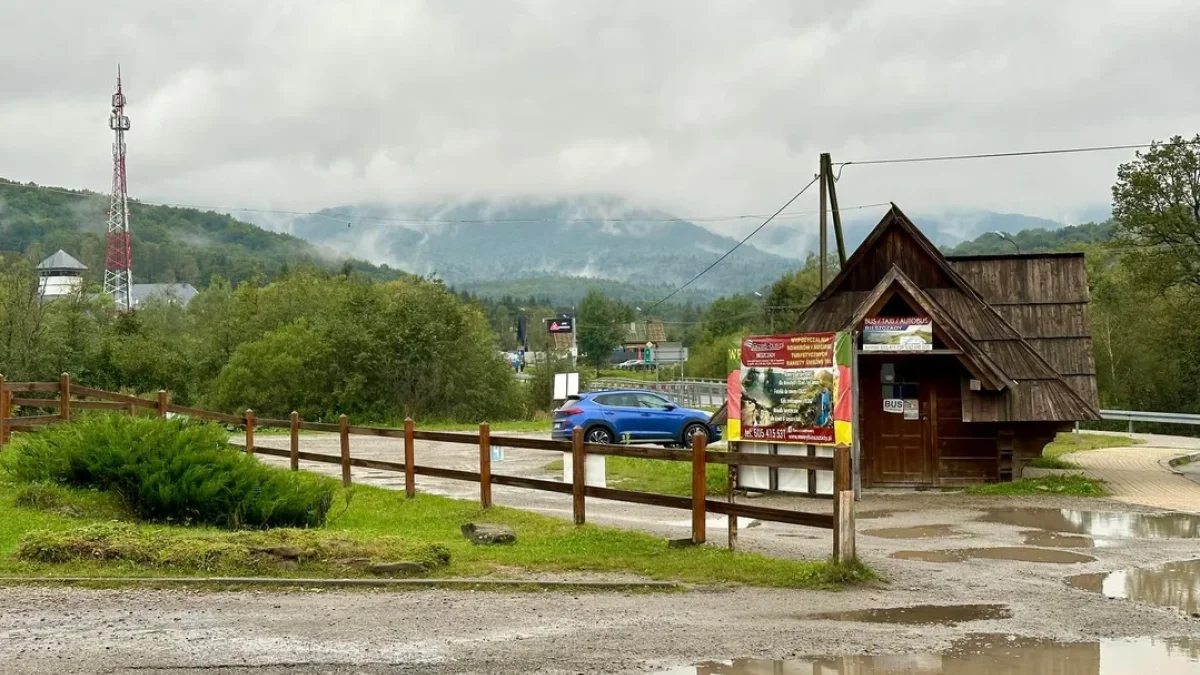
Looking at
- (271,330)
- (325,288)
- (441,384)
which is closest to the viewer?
(441,384)

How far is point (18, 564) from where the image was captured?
1105cm

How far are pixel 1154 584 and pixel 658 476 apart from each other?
40.6ft

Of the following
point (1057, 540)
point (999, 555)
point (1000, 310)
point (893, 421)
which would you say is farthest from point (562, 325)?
point (999, 555)

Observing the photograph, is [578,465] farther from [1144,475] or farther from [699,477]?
[1144,475]

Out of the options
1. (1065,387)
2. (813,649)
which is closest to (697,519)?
(813,649)

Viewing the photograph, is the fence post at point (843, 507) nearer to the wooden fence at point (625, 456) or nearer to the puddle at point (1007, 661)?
the wooden fence at point (625, 456)

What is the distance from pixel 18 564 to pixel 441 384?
43.8 m

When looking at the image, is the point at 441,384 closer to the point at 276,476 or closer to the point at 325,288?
the point at 325,288

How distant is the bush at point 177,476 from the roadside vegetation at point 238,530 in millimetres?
17

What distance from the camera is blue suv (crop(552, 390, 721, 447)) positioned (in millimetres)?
30406

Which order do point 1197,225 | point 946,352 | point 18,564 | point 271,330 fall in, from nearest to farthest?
point 18,564
point 946,352
point 1197,225
point 271,330

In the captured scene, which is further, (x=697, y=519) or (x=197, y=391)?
(x=197, y=391)

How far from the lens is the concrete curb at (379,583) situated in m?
10.5

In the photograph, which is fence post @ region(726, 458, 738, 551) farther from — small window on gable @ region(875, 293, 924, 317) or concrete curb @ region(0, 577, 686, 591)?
small window on gable @ region(875, 293, 924, 317)
